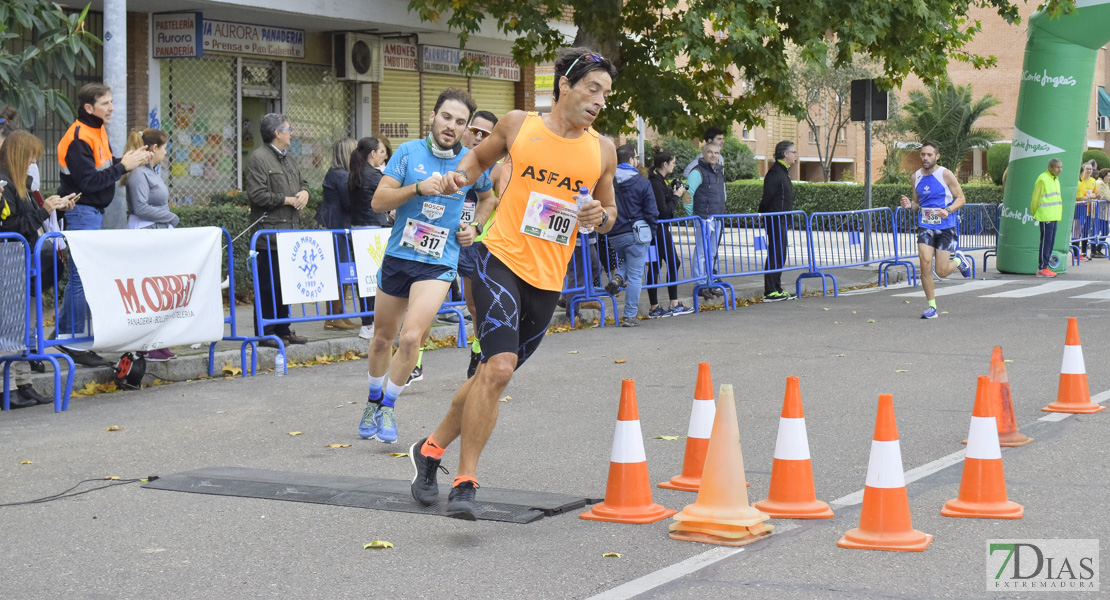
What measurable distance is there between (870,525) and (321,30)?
17.7 meters

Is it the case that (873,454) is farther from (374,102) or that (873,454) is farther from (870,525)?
(374,102)

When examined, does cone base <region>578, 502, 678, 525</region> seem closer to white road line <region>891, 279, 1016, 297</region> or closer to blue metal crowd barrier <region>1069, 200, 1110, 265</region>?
white road line <region>891, 279, 1016, 297</region>

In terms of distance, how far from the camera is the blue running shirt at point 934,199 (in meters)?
14.8

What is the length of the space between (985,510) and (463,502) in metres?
2.28

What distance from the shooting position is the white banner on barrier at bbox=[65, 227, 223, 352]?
9.66m

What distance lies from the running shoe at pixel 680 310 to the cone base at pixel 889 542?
10600 mm

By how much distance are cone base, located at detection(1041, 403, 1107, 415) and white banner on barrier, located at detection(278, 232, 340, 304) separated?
615 cm

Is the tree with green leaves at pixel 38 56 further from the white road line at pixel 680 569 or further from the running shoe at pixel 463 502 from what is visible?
the white road line at pixel 680 569

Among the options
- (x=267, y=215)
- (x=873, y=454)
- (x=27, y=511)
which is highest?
(x=267, y=215)

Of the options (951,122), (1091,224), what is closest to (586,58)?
(1091,224)

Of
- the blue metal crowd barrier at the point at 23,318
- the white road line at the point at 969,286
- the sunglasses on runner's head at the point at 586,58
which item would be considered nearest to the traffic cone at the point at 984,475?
the sunglasses on runner's head at the point at 586,58

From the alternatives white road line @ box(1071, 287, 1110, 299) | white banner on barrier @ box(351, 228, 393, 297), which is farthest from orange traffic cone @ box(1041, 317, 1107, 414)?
white road line @ box(1071, 287, 1110, 299)

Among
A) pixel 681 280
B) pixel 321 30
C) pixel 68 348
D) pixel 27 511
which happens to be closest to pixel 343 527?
pixel 27 511

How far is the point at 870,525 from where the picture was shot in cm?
545
